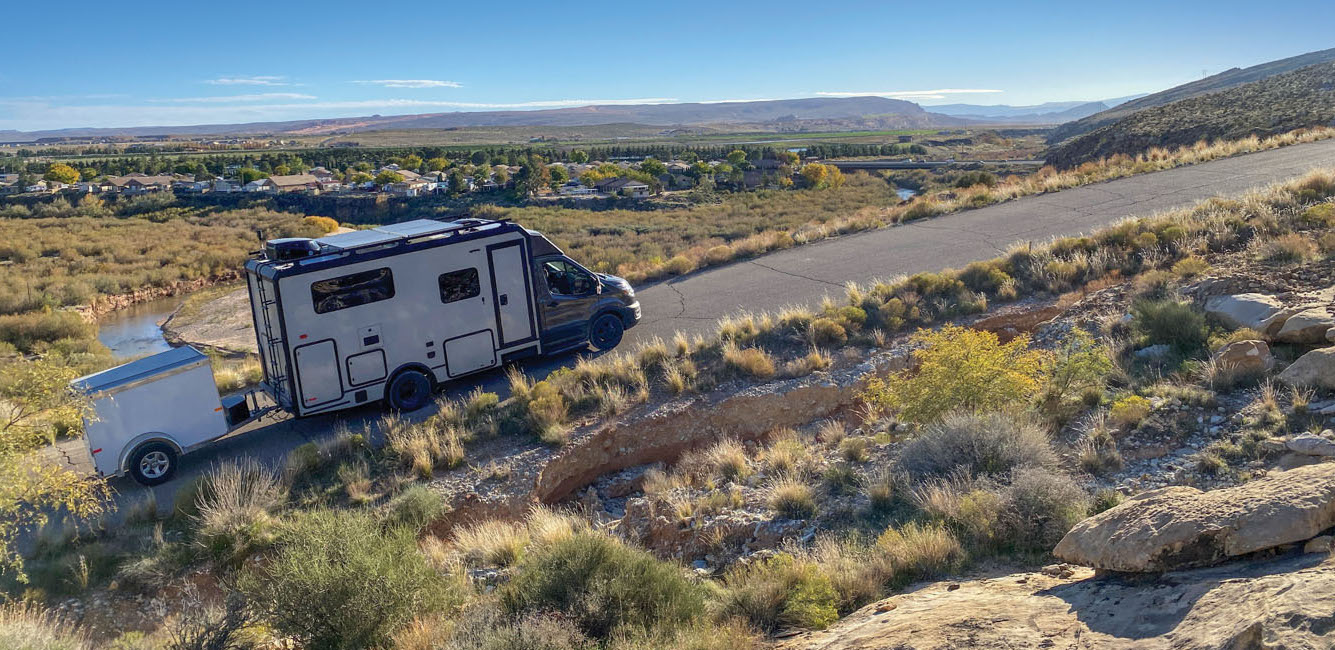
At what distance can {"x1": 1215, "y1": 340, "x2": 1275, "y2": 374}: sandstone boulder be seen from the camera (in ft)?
29.4

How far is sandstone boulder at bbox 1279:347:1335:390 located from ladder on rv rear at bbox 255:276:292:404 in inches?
473

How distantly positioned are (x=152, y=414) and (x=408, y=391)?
3.22 meters

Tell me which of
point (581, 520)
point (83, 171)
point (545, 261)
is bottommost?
point (581, 520)

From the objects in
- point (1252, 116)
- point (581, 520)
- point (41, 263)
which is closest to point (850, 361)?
point (581, 520)

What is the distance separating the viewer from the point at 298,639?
239 inches

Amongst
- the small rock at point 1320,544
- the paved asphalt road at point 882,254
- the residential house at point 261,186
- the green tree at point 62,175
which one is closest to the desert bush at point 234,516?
the paved asphalt road at point 882,254

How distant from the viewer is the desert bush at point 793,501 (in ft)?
27.5

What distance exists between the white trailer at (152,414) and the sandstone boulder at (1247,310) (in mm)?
13516

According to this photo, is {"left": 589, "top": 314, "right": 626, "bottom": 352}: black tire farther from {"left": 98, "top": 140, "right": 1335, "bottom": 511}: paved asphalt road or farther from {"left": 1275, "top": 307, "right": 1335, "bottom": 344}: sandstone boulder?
{"left": 1275, "top": 307, "right": 1335, "bottom": 344}: sandstone boulder

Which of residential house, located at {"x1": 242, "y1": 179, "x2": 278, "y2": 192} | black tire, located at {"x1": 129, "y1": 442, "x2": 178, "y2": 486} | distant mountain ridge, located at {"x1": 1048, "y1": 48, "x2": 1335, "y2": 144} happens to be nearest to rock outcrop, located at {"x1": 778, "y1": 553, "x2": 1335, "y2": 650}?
black tire, located at {"x1": 129, "y1": 442, "x2": 178, "y2": 486}

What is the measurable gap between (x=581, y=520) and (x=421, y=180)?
82.6 meters

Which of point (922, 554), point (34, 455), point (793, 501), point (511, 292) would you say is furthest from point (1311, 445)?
point (34, 455)

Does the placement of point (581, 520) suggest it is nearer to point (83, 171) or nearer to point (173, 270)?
point (173, 270)

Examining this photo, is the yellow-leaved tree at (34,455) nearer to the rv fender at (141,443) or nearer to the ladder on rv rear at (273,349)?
the rv fender at (141,443)
